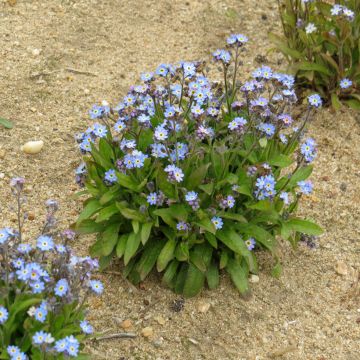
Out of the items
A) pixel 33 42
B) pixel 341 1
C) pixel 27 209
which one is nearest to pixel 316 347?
pixel 27 209

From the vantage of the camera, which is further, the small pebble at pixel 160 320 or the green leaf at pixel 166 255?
the small pebble at pixel 160 320

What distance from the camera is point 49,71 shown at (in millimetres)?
6852

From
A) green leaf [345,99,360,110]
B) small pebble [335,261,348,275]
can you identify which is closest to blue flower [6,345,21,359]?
small pebble [335,261,348,275]

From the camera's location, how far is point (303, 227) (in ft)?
15.5

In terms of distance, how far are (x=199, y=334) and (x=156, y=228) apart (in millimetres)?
743

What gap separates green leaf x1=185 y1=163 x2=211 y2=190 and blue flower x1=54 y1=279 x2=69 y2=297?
117cm

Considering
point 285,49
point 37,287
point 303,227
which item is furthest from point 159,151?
point 285,49

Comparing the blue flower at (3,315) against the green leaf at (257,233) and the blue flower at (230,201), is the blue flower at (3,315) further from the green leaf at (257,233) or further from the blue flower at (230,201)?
the green leaf at (257,233)

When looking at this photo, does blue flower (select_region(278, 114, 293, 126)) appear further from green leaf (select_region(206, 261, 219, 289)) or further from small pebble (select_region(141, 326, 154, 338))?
small pebble (select_region(141, 326, 154, 338))

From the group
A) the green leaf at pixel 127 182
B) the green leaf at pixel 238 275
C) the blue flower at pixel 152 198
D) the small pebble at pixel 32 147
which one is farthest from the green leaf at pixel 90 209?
the small pebble at pixel 32 147

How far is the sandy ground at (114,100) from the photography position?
4.68 m

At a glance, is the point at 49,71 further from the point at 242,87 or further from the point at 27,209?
the point at 242,87

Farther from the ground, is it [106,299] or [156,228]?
[156,228]

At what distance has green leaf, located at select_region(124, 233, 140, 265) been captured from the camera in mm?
4449
